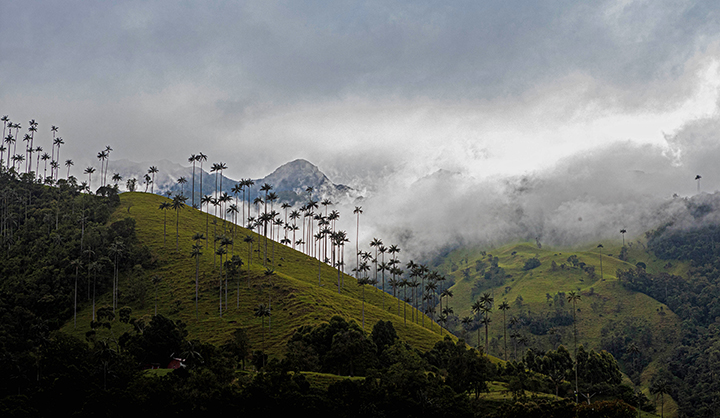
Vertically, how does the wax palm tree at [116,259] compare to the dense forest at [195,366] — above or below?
above

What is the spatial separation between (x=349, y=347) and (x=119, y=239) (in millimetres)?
111060

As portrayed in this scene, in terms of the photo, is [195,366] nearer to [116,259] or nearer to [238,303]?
[238,303]

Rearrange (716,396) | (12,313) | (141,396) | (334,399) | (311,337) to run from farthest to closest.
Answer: (716,396)
(12,313)
(311,337)
(334,399)
(141,396)

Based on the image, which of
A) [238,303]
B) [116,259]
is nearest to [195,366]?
[238,303]

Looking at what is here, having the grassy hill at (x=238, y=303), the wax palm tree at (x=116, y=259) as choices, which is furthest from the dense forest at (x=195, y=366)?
the grassy hill at (x=238, y=303)

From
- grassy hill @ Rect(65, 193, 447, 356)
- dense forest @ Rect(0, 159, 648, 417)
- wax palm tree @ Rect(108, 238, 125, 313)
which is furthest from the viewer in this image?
wax palm tree @ Rect(108, 238, 125, 313)

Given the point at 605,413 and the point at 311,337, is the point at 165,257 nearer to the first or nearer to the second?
the point at 311,337

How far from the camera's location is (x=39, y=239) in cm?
19112

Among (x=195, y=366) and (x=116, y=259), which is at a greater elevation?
(x=116, y=259)

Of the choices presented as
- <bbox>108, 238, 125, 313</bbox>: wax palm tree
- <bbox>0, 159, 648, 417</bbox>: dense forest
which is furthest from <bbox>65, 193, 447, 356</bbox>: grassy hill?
<bbox>0, 159, 648, 417</bbox>: dense forest

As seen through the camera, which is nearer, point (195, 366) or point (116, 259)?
point (195, 366)

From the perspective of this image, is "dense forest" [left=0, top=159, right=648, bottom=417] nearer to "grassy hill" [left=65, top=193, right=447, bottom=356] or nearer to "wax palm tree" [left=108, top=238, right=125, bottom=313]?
"wax palm tree" [left=108, top=238, right=125, bottom=313]

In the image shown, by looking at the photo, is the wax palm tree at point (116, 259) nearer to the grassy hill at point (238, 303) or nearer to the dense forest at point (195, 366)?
the dense forest at point (195, 366)

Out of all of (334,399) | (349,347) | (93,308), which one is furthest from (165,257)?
(334,399)
